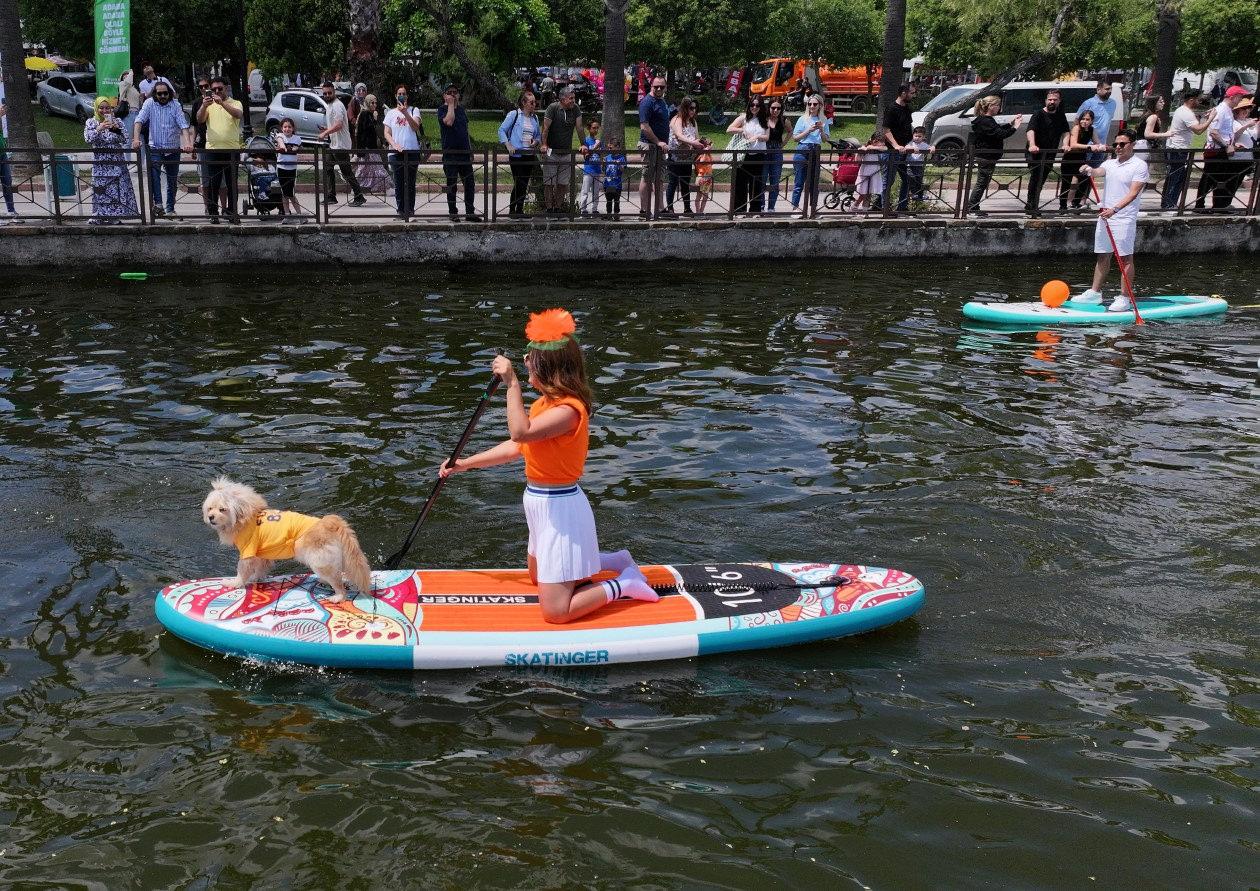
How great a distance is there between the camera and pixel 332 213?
54.0 ft

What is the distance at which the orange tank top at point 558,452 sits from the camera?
238 inches

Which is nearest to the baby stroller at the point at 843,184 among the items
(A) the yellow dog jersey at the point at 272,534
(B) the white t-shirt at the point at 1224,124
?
(B) the white t-shirt at the point at 1224,124

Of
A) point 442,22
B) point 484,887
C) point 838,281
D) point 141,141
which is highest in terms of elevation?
point 442,22

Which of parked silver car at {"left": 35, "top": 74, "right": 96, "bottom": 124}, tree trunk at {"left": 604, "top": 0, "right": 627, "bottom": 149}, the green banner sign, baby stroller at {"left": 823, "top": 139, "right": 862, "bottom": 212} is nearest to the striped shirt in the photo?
the green banner sign

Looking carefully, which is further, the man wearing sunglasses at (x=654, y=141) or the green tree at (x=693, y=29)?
the green tree at (x=693, y=29)

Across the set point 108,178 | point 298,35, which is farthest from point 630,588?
point 298,35

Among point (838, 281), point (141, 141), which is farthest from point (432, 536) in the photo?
point (141, 141)

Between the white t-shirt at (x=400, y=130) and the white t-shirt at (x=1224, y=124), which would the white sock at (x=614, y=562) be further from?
the white t-shirt at (x=1224, y=124)

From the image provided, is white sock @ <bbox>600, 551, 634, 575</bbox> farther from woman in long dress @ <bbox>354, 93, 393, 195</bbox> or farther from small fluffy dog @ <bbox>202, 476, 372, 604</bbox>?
woman in long dress @ <bbox>354, 93, 393, 195</bbox>

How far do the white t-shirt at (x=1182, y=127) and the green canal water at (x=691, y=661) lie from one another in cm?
680

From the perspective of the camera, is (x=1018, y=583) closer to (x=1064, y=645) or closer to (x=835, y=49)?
(x=1064, y=645)

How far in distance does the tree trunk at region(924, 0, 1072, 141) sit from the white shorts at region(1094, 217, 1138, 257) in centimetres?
1065

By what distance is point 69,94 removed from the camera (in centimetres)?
3266

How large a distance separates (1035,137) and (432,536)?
532 inches
